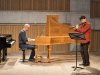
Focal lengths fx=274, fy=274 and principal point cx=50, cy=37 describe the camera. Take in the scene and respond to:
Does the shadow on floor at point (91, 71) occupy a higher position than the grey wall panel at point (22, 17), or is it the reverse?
the grey wall panel at point (22, 17)

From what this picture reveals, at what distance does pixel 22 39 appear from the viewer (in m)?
9.13

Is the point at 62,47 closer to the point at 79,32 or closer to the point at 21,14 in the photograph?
the point at 21,14

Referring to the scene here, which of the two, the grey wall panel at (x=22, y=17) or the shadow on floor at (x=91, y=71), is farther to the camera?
the grey wall panel at (x=22, y=17)

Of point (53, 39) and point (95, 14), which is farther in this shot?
point (95, 14)

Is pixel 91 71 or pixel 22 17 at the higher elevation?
pixel 22 17

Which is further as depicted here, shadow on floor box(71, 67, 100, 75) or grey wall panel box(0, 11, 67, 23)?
grey wall panel box(0, 11, 67, 23)

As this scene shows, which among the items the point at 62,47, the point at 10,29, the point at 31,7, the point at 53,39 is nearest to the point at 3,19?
the point at 10,29

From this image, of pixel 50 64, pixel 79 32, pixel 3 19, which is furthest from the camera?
pixel 3 19

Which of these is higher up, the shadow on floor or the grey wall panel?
the grey wall panel

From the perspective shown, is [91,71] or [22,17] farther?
[22,17]

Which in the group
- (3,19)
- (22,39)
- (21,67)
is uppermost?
(3,19)

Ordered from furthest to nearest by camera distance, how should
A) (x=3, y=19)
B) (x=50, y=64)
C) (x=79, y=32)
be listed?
1. (x=3, y=19)
2. (x=50, y=64)
3. (x=79, y=32)

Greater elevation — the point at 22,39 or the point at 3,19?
the point at 3,19

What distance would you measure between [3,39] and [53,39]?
1.69 m
